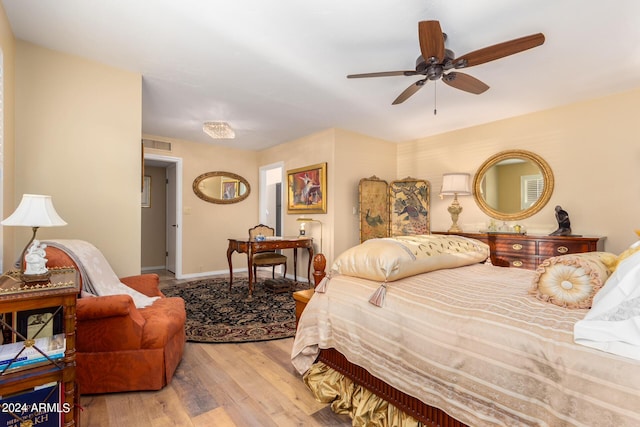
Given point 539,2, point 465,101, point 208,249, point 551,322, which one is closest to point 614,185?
point 465,101

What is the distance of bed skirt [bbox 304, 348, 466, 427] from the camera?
51.7 inches

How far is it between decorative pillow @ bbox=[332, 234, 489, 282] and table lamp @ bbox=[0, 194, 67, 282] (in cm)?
157

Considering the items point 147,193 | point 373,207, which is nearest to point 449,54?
point 373,207

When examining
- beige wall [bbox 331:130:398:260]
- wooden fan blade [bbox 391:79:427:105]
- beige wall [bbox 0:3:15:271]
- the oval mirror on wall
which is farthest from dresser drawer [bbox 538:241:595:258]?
the oval mirror on wall

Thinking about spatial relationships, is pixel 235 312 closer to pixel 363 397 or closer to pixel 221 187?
pixel 363 397

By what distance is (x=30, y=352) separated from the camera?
1.33 meters

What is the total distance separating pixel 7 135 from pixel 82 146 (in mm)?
494

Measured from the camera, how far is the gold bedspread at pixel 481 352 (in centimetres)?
85

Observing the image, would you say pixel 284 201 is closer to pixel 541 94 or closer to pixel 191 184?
pixel 191 184

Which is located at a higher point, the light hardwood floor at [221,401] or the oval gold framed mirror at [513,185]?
the oval gold framed mirror at [513,185]

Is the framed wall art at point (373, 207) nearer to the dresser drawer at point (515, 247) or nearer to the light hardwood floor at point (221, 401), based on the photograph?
the dresser drawer at point (515, 247)

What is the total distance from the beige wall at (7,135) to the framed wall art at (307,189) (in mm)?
3395

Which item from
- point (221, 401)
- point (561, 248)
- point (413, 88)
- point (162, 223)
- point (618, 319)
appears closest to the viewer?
point (618, 319)

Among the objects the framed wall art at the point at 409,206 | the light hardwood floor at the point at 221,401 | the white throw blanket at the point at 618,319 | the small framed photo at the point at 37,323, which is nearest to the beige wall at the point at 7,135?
the small framed photo at the point at 37,323
